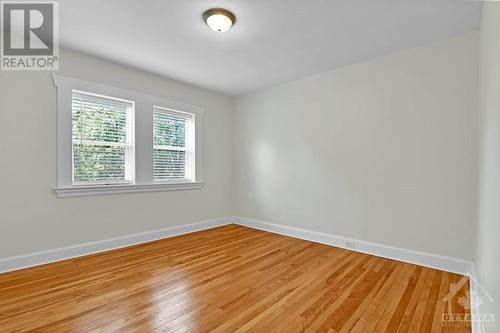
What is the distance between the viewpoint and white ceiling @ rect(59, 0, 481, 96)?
221cm

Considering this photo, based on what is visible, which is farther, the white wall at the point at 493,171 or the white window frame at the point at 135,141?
the white window frame at the point at 135,141

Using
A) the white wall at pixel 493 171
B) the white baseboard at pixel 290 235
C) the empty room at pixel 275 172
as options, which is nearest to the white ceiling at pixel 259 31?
the empty room at pixel 275 172

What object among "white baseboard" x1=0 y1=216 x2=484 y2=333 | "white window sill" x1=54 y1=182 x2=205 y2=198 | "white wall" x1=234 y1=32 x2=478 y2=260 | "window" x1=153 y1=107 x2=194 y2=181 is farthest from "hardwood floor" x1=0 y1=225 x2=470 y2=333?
"window" x1=153 y1=107 x2=194 y2=181

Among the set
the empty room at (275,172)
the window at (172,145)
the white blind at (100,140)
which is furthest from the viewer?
the window at (172,145)

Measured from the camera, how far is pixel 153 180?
3.84 metres

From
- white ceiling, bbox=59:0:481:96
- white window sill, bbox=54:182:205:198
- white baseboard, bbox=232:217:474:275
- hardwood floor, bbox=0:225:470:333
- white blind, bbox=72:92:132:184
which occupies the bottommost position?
hardwood floor, bbox=0:225:470:333

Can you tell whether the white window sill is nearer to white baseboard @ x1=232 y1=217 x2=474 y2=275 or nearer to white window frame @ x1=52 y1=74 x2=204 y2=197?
white window frame @ x1=52 y1=74 x2=204 y2=197

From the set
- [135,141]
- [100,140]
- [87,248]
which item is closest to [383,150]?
[135,141]

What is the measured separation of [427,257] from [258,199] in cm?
268

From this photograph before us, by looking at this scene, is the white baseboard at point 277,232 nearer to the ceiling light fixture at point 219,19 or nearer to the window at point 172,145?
the window at point 172,145

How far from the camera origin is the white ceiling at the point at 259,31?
2211 mm

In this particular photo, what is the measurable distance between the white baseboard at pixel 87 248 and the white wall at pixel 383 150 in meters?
1.55

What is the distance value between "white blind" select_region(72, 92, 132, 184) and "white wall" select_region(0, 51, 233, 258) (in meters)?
0.24

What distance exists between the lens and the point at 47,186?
288 centimetres
